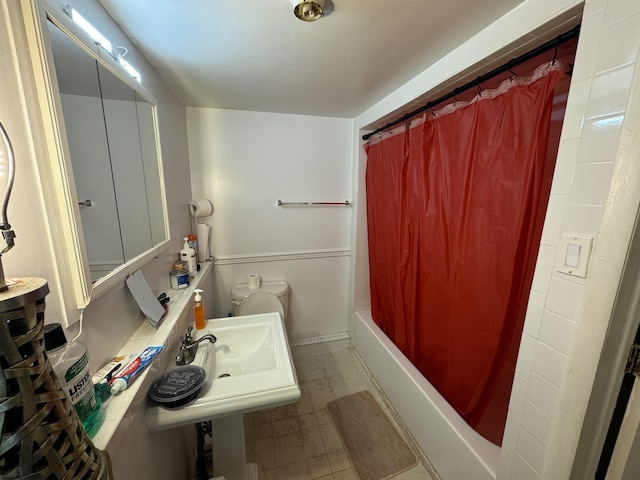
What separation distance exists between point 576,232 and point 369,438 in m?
1.59

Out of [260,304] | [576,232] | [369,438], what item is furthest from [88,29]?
[369,438]

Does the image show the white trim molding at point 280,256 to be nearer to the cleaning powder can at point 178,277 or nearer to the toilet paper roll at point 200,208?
the toilet paper roll at point 200,208

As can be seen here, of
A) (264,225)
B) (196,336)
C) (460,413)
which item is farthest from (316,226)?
(460,413)

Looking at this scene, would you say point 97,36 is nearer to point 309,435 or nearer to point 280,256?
point 280,256

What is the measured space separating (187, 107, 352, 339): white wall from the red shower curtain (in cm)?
55

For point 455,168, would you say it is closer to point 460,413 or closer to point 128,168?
point 460,413

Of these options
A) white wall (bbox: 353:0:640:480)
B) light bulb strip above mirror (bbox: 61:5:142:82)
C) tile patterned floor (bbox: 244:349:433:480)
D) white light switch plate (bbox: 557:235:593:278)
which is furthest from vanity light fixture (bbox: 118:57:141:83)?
tile patterned floor (bbox: 244:349:433:480)

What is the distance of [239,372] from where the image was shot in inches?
48.9

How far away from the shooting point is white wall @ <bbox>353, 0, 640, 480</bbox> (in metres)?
0.63

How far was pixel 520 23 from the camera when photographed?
0.86 metres

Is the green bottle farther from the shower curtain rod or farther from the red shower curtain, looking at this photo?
the shower curtain rod

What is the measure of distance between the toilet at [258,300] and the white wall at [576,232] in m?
1.50

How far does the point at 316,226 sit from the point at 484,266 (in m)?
1.35

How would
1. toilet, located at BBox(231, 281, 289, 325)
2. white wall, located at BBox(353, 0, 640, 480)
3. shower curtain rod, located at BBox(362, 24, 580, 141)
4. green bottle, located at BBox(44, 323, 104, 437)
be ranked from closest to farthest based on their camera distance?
green bottle, located at BBox(44, 323, 104, 437) → white wall, located at BBox(353, 0, 640, 480) → shower curtain rod, located at BBox(362, 24, 580, 141) → toilet, located at BBox(231, 281, 289, 325)
